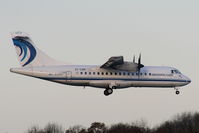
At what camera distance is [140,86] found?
6494cm

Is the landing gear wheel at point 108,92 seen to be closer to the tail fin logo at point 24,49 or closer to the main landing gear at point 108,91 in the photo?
the main landing gear at point 108,91

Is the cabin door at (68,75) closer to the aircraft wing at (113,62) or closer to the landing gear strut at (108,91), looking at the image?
the aircraft wing at (113,62)

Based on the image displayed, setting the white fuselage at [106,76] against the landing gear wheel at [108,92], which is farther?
the landing gear wheel at [108,92]

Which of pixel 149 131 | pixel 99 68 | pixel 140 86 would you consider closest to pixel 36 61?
pixel 99 68

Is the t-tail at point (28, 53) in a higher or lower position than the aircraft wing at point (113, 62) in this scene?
higher

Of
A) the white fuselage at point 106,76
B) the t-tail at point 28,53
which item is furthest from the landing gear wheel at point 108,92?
the t-tail at point 28,53

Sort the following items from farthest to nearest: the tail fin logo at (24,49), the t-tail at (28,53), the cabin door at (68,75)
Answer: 1. the tail fin logo at (24,49)
2. the t-tail at (28,53)
3. the cabin door at (68,75)

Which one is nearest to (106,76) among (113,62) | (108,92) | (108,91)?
(108,91)

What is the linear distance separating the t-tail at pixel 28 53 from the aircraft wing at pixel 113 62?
5.03 metres

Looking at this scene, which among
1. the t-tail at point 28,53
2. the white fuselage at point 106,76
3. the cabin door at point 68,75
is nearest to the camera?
the white fuselage at point 106,76

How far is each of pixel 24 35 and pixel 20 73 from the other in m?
4.98

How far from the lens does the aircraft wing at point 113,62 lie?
60841 mm

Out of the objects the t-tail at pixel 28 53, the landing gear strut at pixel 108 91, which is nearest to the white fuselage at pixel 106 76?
the landing gear strut at pixel 108 91

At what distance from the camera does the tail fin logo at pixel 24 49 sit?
205 feet
